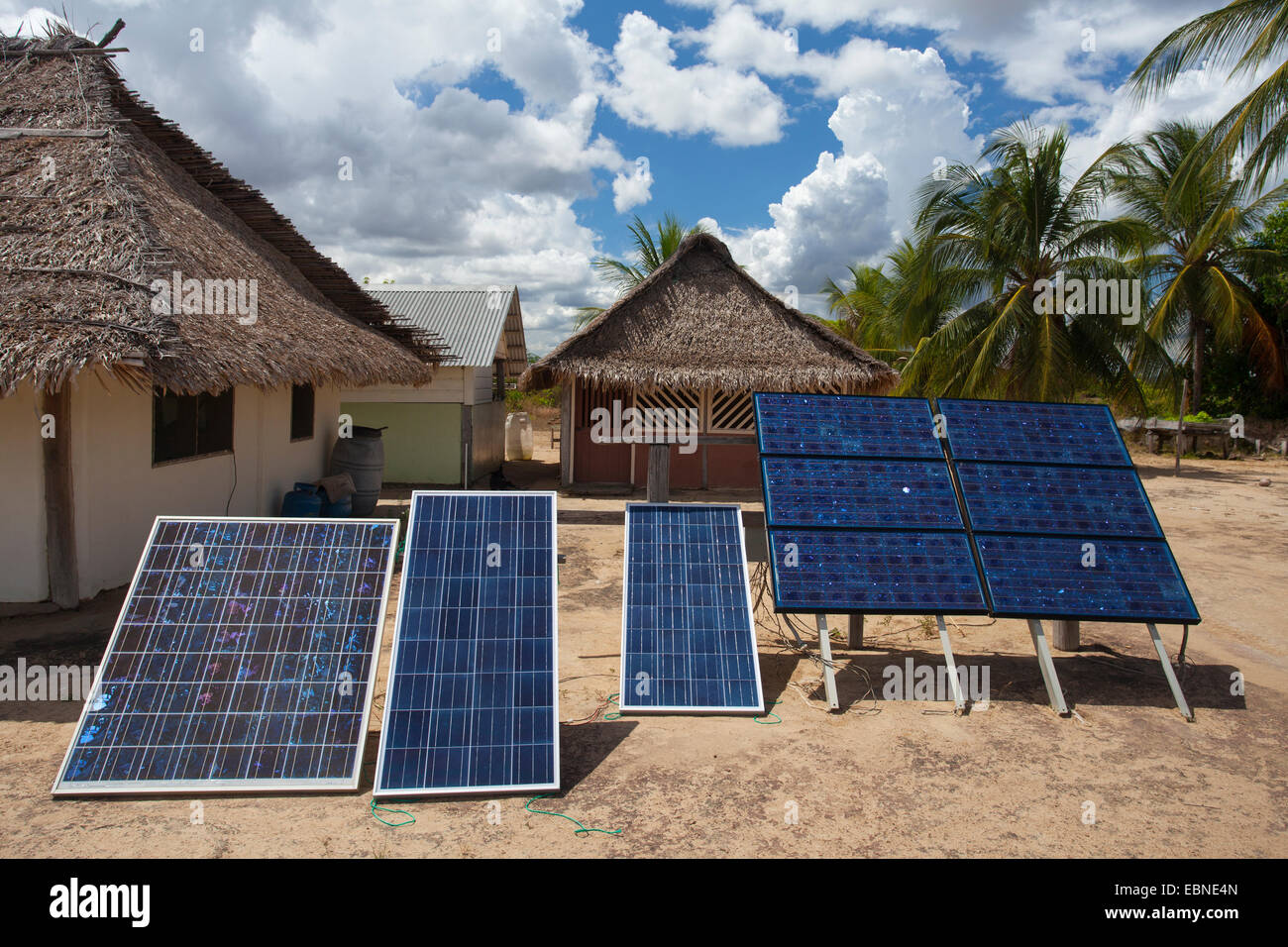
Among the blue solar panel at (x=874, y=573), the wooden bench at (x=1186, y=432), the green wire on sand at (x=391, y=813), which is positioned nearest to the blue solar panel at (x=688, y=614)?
the blue solar panel at (x=874, y=573)

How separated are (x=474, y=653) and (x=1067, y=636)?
4762mm

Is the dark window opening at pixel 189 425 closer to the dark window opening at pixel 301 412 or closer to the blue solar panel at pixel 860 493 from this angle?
the dark window opening at pixel 301 412

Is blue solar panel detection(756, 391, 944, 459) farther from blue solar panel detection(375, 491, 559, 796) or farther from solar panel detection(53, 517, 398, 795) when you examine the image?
solar panel detection(53, 517, 398, 795)

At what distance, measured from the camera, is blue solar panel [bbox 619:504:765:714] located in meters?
5.09

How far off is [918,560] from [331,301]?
9.91 meters

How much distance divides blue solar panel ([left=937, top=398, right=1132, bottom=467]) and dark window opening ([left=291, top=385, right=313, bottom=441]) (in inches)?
351

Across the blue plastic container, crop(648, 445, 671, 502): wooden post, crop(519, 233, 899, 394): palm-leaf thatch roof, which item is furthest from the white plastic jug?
the blue plastic container

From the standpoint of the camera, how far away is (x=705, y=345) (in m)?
14.6

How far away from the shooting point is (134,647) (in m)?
4.21

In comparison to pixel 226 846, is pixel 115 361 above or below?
above

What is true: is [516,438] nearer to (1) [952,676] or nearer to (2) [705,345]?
(2) [705,345]

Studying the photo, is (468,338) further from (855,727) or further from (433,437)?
(855,727)

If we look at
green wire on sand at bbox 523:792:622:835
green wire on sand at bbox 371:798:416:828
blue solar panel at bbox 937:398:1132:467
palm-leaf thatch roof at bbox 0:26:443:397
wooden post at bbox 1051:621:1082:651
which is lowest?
green wire on sand at bbox 523:792:622:835
